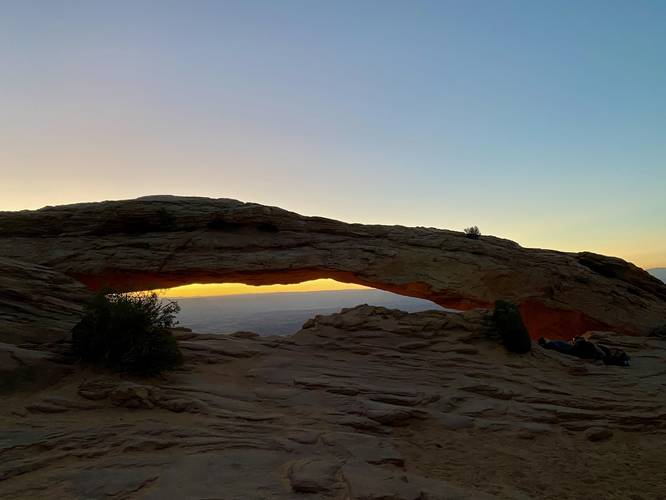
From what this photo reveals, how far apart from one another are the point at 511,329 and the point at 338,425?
31.6ft

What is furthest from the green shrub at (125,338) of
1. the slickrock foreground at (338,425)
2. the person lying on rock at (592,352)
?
the person lying on rock at (592,352)

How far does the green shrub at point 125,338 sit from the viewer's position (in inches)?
445

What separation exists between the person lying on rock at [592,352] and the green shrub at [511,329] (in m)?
2.28

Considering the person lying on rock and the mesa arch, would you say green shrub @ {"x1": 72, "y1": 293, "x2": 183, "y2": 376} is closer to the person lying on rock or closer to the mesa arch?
the mesa arch

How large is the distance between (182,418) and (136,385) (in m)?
1.51

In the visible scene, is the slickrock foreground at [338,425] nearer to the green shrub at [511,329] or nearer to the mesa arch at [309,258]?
the green shrub at [511,329]

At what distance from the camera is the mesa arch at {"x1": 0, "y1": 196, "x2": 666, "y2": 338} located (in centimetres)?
2066

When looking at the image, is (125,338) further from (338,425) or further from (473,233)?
(473,233)

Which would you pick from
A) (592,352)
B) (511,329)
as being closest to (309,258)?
(511,329)

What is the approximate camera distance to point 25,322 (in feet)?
40.9

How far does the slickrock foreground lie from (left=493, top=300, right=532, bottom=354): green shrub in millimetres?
523

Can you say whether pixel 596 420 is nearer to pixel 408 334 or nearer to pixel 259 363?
pixel 408 334

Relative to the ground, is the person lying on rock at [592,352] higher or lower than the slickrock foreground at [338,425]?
higher

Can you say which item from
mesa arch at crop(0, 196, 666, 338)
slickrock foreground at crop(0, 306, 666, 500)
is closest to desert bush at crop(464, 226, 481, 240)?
mesa arch at crop(0, 196, 666, 338)
